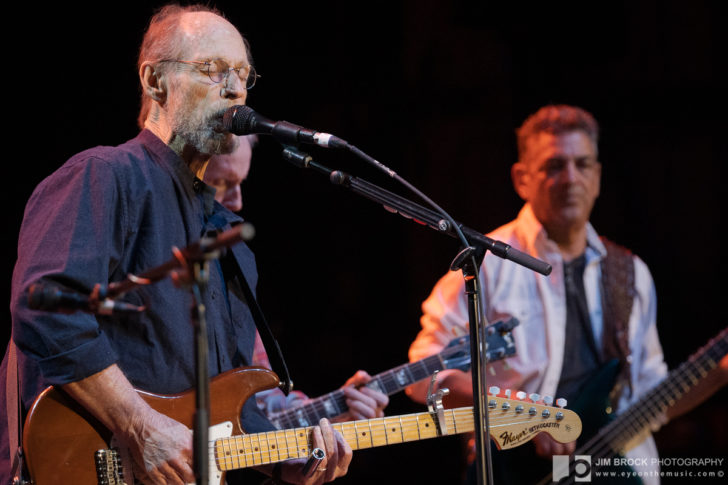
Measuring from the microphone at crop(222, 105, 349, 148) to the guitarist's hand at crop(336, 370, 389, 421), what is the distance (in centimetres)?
155

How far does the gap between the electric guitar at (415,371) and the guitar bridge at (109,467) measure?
1372mm

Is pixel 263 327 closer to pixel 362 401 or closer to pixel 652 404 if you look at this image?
pixel 362 401

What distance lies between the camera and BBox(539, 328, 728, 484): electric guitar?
11.8ft

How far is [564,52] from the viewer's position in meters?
5.57

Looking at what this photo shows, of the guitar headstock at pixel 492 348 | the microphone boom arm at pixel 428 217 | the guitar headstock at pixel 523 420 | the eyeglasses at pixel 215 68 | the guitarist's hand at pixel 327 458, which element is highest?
the eyeglasses at pixel 215 68

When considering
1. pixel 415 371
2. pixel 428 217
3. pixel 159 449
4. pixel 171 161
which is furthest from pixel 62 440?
pixel 415 371

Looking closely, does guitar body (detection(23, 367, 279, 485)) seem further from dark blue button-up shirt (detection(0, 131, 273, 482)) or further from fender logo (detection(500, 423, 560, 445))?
fender logo (detection(500, 423, 560, 445))

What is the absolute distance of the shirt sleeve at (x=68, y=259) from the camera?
194cm

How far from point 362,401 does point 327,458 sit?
40.6 inches

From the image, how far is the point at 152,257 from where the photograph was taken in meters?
2.25

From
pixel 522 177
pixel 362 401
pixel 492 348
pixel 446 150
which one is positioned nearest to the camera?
pixel 362 401

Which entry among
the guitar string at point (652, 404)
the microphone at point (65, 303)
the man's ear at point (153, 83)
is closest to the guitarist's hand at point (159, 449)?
the microphone at point (65, 303)

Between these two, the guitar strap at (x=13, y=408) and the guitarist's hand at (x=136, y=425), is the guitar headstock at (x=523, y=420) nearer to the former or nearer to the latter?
the guitarist's hand at (x=136, y=425)

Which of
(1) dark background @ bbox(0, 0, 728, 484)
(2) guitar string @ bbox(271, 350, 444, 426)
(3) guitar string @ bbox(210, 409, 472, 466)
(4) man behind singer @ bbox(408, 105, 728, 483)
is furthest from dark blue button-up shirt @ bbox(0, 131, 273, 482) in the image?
(1) dark background @ bbox(0, 0, 728, 484)
